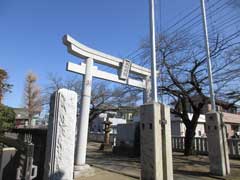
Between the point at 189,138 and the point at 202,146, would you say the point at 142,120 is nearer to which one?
the point at 189,138

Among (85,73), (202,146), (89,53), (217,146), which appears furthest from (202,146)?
(89,53)

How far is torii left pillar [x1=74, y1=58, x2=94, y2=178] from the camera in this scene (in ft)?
18.0

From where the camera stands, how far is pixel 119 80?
7.22 m

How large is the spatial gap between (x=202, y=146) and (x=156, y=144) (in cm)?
752

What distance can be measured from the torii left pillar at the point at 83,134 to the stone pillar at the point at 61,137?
3195 millimetres

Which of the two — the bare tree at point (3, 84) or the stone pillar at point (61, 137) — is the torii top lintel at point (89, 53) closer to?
the stone pillar at point (61, 137)

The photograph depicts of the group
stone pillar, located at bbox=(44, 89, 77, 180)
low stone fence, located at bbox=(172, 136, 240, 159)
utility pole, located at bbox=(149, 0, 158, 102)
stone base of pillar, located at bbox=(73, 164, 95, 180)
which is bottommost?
stone base of pillar, located at bbox=(73, 164, 95, 180)

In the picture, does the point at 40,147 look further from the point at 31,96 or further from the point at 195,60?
the point at 31,96

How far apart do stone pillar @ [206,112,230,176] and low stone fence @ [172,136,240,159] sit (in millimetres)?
3812

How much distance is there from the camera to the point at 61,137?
2463 mm

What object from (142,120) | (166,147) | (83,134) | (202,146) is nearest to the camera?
(166,147)

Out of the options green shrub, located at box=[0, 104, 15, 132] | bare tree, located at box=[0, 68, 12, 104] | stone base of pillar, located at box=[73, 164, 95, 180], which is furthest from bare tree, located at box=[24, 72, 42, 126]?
stone base of pillar, located at box=[73, 164, 95, 180]

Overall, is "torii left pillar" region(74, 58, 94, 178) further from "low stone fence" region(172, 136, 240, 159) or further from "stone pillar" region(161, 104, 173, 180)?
"low stone fence" region(172, 136, 240, 159)

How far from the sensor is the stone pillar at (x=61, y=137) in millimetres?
2412
